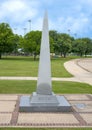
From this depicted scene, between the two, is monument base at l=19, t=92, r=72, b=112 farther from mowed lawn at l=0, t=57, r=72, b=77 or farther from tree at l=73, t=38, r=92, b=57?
tree at l=73, t=38, r=92, b=57

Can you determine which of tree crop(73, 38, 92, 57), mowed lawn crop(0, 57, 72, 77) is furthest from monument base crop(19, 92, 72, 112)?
tree crop(73, 38, 92, 57)

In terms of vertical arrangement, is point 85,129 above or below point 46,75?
below

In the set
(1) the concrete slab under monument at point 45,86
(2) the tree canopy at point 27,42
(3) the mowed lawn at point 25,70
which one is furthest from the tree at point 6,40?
(1) the concrete slab under monument at point 45,86

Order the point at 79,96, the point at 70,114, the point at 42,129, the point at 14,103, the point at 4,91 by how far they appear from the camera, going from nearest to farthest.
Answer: the point at 42,129 < the point at 70,114 < the point at 14,103 < the point at 79,96 < the point at 4,91

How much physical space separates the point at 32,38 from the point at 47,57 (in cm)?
5698

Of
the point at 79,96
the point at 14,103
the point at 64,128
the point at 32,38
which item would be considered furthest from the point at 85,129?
the point at 32,38

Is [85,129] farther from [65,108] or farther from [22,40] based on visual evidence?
[22,40]

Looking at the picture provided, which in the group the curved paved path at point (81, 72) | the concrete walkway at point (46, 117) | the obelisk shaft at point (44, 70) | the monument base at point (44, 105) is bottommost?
the curved paved path at point (81, 72)

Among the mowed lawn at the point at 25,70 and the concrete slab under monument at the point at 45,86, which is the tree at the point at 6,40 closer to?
the mowed lawn at the point at 25,70

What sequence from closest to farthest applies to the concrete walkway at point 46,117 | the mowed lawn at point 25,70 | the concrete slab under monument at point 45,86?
the concrete walkway at point 46,117 → the concrete slab under monument at point 45,86 → the mowed lawn at point 25,70

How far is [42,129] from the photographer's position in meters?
7.67

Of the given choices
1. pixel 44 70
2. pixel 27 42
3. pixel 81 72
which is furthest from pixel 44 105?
pixel 27 42

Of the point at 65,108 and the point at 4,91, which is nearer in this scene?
the point at 65,108

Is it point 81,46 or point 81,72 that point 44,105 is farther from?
point 81,46
